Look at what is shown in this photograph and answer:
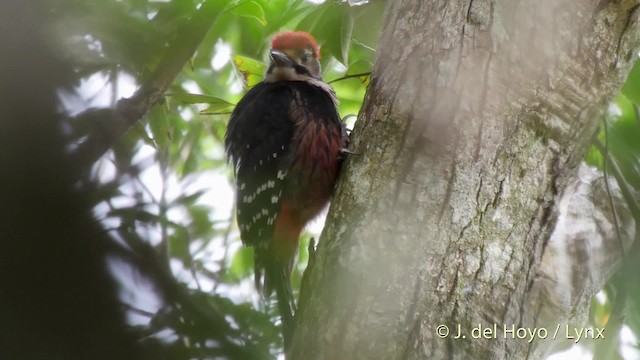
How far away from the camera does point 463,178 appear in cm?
226

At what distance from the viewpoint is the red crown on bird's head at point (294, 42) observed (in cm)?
361

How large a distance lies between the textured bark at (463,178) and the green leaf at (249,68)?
0.87 meters

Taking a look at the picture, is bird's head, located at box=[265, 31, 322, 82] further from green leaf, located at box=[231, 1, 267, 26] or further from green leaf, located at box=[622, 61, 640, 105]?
green leaf, located at box=[622, 61, 640, 105]

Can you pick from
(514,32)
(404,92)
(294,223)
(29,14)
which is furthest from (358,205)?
(29,14)

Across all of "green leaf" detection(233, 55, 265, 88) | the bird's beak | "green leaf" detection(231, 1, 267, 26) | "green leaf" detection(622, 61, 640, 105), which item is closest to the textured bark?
"green leaf" detection(622, 61, 640, 105)

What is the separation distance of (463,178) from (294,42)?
169 centimetres

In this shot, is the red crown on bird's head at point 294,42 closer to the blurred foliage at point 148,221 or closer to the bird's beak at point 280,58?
the bird's beak at point 280,58

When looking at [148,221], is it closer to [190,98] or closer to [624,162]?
[190,98]

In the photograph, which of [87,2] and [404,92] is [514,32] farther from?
[87,2]

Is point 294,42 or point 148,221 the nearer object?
point 148,221

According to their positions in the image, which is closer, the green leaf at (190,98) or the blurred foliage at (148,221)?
the blurred foliage at (148,221)

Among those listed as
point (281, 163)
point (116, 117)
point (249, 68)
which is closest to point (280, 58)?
point (249, 68)

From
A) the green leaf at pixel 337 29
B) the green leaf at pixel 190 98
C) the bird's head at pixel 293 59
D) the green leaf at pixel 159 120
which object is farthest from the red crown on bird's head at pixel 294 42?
the green leaf at pixel 159 120

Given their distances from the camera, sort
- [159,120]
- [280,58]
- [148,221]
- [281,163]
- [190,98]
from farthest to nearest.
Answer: [280,58]
[281,163]
[190,98]
[159,120]
[148,221]
